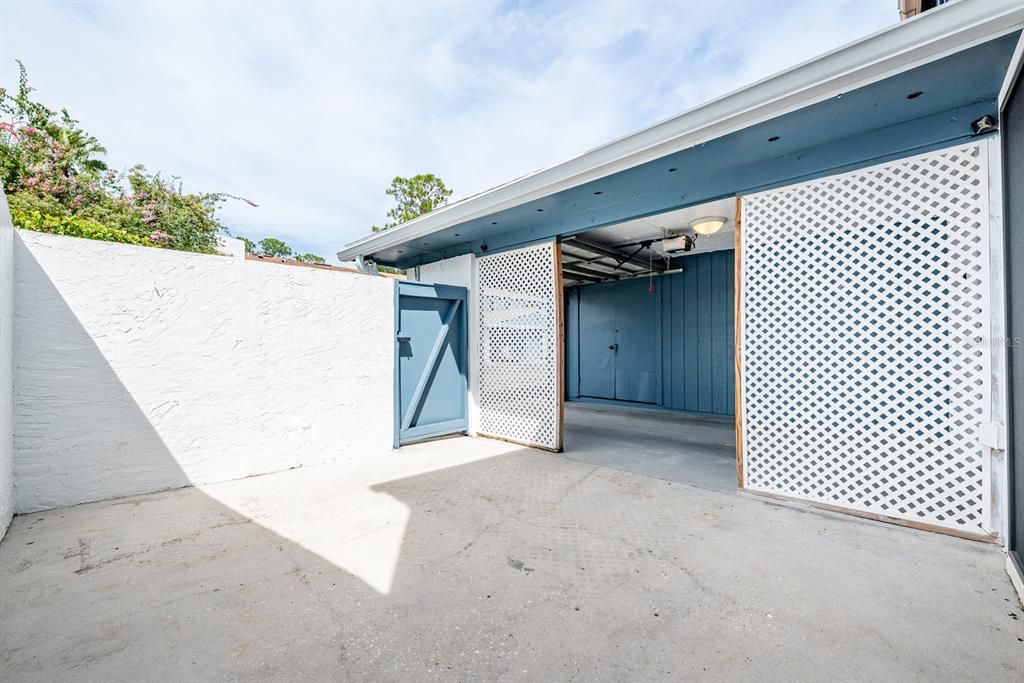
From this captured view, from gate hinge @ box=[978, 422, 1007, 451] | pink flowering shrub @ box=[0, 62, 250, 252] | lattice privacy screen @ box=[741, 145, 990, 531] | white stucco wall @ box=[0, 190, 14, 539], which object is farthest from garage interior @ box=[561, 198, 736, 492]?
pink flowering shrub @ box=[0, 62, 250, 252]

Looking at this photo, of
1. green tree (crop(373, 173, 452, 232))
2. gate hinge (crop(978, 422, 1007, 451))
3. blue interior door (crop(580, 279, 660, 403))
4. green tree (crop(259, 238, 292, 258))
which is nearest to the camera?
gate hinge (crop(978, 422, 1007, 451))

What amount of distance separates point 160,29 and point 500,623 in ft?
21.7

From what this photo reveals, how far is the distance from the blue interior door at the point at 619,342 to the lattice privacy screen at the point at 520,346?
3.93 meters

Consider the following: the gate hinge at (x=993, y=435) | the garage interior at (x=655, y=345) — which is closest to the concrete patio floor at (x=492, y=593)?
the gate hinge at (x=993, y=435)

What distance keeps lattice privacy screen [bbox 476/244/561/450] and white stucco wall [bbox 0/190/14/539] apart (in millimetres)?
3857

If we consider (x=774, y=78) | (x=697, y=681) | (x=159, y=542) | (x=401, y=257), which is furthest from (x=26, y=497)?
(x=774, y=78)

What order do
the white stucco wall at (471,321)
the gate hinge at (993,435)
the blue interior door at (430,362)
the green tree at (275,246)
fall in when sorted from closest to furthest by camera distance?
the gate hinge at (993,435), the blue interior door at (430,362), the white stucco wall at (471,321), the green tree at (275,246)

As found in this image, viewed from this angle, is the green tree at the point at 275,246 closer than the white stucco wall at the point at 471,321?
No

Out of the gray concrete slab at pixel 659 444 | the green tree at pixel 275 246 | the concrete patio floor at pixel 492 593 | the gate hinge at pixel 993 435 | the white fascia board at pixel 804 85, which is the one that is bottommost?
the gray concrete slab at pixel 659 444

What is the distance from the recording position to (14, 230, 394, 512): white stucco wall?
264cm

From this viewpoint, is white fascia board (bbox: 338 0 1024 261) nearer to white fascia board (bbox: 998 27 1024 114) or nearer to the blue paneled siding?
white fascia board (bbox: 998 27 1024 114)

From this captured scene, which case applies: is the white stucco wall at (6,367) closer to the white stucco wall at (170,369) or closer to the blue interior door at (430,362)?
the white stucco wall at (170,369)

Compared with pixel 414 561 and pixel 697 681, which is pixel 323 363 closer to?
pixel 414 561

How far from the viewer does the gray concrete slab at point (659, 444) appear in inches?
145
